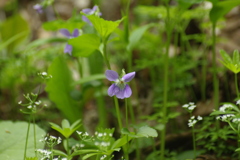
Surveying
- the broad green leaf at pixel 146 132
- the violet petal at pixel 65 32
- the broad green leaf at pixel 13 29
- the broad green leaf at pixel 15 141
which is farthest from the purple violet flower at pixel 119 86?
the broad green leaf at pixel 13 29

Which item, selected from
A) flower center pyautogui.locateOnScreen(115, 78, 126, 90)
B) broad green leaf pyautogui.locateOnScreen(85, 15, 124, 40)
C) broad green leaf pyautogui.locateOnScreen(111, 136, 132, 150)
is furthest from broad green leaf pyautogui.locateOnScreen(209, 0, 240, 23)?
broad green leaf pyautogui.locateOnScreen(111, 136, 132, 150)

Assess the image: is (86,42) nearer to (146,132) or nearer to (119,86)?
(119,86)

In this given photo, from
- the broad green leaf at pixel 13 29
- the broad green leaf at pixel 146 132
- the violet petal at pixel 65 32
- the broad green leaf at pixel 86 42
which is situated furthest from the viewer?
the broad green leaf at pixel 13 29

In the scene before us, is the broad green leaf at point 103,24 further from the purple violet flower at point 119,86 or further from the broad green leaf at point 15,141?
the broad green leaf at point 15,141

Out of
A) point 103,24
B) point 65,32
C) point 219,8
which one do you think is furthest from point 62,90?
point 219,8

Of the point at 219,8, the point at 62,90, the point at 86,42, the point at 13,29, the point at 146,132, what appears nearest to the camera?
the point at 146,132
